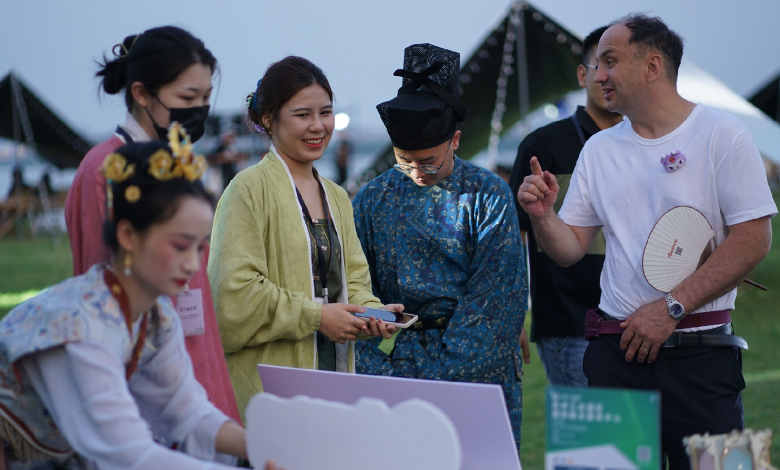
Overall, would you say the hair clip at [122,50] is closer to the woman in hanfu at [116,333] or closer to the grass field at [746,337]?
the woman in hanfu at [116,333]

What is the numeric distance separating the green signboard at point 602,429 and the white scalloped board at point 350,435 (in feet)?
0.53

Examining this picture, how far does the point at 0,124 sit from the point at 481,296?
1338cm

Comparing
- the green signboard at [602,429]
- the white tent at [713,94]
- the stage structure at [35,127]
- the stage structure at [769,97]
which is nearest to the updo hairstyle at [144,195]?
the green signboard at [602,429]

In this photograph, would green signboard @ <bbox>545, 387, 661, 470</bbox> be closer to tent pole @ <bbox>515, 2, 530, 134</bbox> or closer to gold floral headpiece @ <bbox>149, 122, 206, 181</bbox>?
gold floral headpiece @ <bbox>149, 122, 206, 181</bbox>

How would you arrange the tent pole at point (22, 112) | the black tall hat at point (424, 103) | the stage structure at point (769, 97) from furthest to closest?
the tent pole at point (22, 112), the stage structure at point (769, 97), the black tall hat at point (424, 103)

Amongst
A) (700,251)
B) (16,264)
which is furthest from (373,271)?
(16,264)

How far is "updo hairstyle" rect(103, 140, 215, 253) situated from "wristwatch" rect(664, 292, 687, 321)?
1103 mm

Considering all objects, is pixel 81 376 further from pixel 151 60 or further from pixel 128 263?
pixel 151 60

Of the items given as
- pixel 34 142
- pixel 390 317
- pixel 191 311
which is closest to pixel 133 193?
pixel 191 311

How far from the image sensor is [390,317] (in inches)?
68.7

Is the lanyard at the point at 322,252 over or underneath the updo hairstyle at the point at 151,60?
underneath

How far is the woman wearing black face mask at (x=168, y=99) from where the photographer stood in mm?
1536

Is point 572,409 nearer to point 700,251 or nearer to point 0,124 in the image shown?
point 700,251

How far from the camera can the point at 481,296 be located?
1974 millimetres
